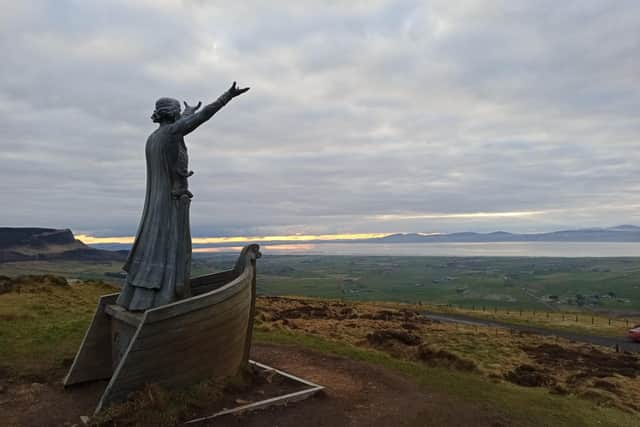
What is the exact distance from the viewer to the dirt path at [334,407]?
356 inches

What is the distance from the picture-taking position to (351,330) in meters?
23.6

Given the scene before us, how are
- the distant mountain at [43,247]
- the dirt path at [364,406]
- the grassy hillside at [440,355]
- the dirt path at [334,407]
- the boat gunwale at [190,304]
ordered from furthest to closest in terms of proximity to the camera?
1. the distant mountain at [43,247]
2. the grassy hillside at [440,355]
3. the dirt path at [364,406]
4. the dirt path at [334,407]
5. the boat gunwale at [190,304]

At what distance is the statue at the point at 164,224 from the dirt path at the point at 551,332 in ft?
89.3

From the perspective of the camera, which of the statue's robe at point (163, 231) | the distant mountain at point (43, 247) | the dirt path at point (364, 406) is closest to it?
the dirt path at point (364, 406)

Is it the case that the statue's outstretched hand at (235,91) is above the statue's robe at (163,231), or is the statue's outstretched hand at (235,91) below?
above

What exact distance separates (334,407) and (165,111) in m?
7.94

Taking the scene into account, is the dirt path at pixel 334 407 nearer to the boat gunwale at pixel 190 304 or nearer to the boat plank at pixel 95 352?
the boat plank at pixel 95 352

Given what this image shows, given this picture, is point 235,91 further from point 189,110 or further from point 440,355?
point 440,355

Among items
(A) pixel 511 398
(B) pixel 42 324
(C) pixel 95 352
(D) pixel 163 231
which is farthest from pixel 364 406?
(B) pixel 42 324

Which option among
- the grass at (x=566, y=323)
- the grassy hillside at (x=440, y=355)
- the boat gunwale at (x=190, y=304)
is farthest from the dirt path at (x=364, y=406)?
the grass at (x=566, y=323)

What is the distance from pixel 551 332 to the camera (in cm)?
3241

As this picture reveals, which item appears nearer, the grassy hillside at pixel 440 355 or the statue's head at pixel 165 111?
the statue's head at pixel 165 111

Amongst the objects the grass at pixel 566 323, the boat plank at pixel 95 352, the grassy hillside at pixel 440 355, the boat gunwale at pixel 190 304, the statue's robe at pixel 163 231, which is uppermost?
the statue's robe at pixel 163 231

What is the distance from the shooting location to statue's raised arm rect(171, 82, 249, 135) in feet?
30.4
